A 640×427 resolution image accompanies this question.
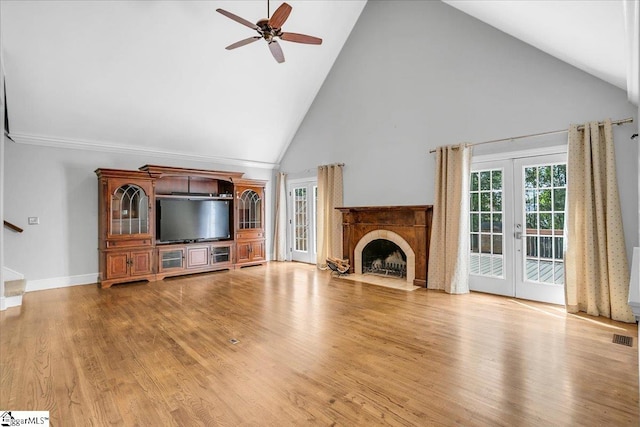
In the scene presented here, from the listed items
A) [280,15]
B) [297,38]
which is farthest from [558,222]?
[280,15]

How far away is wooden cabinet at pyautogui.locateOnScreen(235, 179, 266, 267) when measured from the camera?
710 cm

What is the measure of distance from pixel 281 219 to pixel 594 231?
6116 mm

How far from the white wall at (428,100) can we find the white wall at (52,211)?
4.56 meters

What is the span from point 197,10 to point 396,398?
5491mm

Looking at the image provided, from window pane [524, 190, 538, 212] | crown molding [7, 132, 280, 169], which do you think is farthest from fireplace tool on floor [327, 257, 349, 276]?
crown molding [7, 132, 280, 169]

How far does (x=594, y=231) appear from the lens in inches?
145

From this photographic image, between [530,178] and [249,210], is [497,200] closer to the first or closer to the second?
[530,178]

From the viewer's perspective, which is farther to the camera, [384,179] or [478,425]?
[384,179]

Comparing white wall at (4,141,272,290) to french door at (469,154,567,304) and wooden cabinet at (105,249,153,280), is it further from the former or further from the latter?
french door at (469,154,567,304)

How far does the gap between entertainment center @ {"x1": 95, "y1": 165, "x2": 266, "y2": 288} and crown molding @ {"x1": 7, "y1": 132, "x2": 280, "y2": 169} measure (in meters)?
0.54

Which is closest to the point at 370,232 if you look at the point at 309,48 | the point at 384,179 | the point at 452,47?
the point at 384,179

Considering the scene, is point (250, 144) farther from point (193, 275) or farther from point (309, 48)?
point (193, 275)

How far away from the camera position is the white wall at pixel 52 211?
512 centimetres

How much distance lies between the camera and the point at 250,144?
7.53 meters
